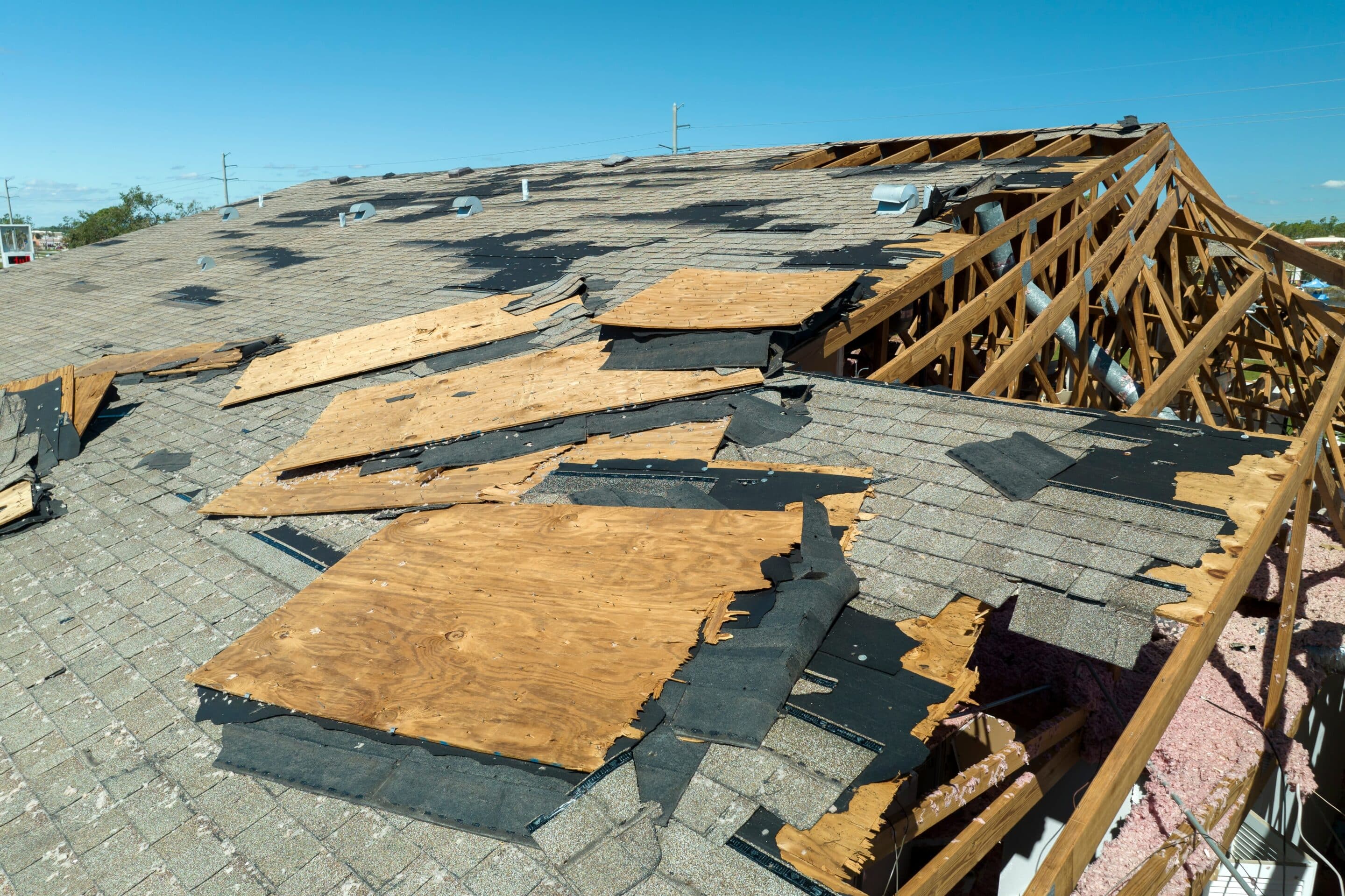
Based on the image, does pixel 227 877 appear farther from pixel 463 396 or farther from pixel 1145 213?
pixel 1145 213

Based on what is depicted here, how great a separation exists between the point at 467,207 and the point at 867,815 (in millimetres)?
18839

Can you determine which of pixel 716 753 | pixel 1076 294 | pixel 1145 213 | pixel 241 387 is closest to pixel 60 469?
pixel 241 387

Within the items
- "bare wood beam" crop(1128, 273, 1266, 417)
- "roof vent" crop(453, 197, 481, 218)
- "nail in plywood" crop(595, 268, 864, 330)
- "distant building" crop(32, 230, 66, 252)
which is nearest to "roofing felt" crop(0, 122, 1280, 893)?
"nail in plywood" crop(595, 268, 864, 330)

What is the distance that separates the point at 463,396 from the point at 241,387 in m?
3.31

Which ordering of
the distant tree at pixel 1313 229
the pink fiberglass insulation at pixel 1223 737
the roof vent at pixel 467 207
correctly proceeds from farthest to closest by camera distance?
the distant tree at pixel 1313 229
the roof vent at pixel 467 207
the pink fiberglass insulation at pixel 1223 737

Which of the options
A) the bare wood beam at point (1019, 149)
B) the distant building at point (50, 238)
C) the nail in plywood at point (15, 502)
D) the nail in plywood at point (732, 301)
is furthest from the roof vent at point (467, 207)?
the distant building at point (50, 238)

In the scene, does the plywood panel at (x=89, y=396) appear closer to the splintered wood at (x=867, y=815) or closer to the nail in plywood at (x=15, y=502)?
the nail in plywood at (x=15, y=502)

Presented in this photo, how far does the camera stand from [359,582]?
493 cm

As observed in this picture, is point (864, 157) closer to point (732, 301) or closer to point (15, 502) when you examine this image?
point (732, 301)

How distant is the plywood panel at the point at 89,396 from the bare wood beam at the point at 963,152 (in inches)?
592

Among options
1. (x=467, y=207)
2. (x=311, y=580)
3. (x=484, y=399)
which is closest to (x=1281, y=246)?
(x=484, y=399)

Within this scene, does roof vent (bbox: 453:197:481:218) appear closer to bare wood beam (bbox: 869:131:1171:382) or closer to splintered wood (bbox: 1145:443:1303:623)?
bare wood beam (bbox: 869:131:1171:382)

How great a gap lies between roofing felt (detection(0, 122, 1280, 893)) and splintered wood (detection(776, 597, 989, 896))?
0.08 m

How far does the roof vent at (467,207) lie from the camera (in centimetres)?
1947
